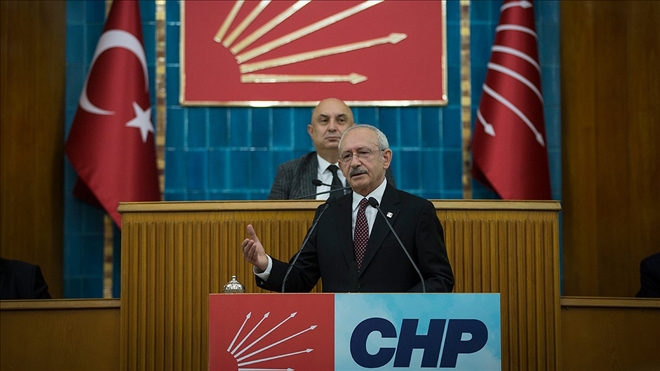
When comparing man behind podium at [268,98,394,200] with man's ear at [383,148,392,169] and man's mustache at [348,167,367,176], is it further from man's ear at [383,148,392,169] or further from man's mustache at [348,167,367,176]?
man's mustache at [348,167,367,176]

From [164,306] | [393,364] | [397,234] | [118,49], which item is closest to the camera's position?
[393,364]

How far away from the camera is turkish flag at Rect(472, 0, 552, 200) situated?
5.98 metres

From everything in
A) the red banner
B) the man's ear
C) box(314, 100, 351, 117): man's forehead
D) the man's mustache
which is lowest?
the man's mustache

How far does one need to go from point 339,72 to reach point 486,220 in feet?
7.73

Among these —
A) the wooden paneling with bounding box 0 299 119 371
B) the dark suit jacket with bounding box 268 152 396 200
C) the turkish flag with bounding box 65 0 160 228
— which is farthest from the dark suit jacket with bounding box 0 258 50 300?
the dark suit jacket with bounding box 268 152 396 200

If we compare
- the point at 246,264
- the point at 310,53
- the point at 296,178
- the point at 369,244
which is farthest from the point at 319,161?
the point at 310,53

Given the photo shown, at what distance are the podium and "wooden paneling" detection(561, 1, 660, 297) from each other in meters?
2.73

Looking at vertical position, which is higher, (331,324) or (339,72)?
(339,72)

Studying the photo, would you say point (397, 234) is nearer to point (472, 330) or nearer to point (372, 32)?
point (472, 330)

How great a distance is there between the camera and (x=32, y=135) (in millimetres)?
Result: 5844

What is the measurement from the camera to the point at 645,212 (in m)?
5.49

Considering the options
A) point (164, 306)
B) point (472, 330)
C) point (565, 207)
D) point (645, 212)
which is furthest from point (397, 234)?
point (565, 207)

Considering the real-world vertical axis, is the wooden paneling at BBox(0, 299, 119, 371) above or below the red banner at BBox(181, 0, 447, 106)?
below

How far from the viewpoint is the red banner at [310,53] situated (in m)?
6.40
